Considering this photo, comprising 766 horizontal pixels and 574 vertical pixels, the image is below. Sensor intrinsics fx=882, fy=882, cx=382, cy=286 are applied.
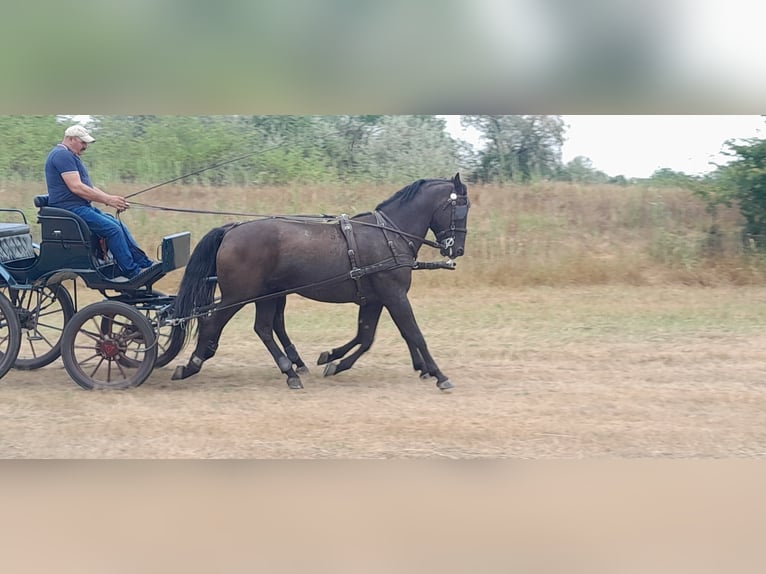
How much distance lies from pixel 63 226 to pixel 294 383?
7.40 feet

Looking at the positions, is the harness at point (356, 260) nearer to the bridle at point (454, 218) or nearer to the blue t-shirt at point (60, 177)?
the bridle at point (454, 218)

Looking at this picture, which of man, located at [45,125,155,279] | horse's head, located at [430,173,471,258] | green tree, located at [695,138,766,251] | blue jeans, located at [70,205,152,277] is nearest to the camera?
man, located at [45,125,155,279]

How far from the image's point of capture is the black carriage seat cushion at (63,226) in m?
6.96

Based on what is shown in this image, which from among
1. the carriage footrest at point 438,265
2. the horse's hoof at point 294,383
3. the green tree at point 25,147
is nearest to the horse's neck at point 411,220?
the carriage footrest at point 438,265

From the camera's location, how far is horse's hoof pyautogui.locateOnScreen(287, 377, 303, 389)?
747 centimetres

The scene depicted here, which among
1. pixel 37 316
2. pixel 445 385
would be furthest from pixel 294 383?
pixel 37 316

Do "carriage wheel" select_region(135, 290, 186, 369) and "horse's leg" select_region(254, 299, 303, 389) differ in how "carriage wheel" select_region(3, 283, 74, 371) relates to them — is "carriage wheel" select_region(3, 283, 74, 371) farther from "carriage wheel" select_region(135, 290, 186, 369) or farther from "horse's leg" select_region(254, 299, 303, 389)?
"horse's leg" select_region(254, 299, 303, 389)

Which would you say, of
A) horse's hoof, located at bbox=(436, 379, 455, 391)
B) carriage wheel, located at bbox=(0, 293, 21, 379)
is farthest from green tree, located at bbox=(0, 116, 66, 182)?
horse's hoof, located at bbox=(436, 379, 455, 391)

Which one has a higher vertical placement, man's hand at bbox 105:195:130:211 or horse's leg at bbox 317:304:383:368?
man's hand at bbox 105:195:130:211

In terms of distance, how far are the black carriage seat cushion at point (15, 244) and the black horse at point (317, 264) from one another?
4.86ft

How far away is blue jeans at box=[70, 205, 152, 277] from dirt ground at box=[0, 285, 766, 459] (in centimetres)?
103

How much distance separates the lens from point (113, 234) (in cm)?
711
